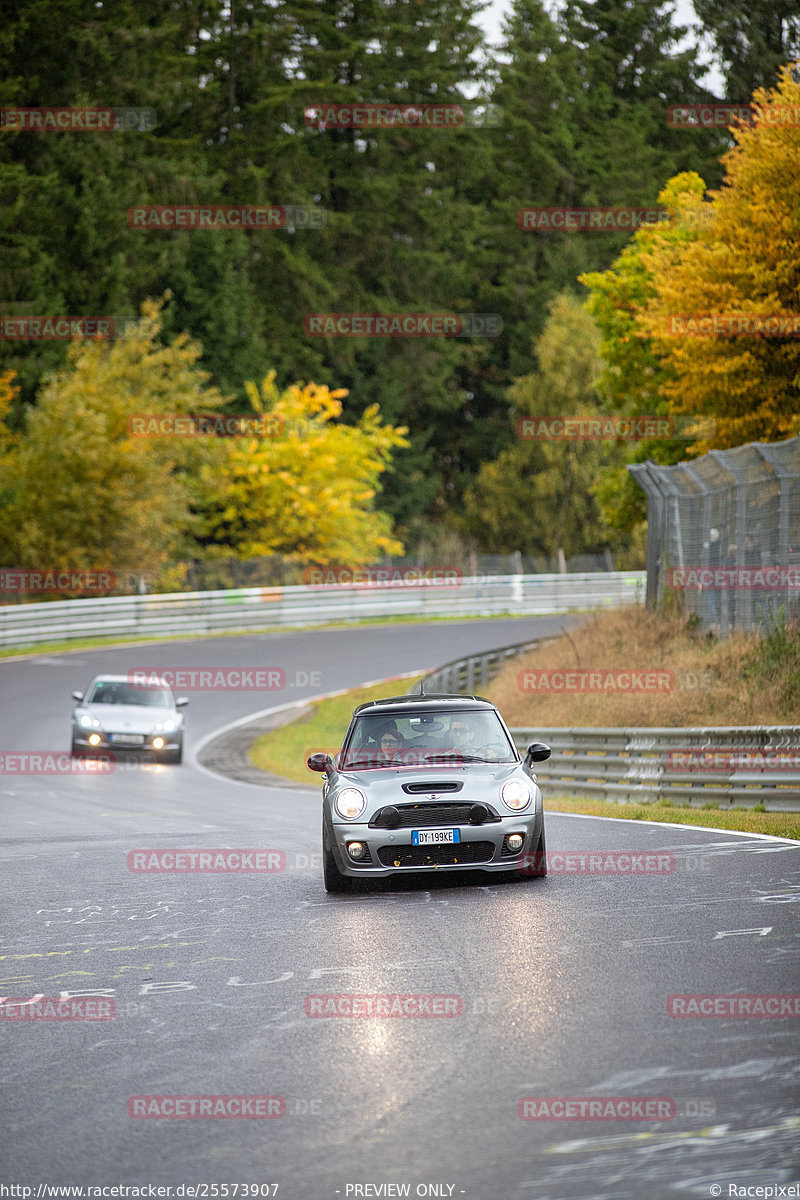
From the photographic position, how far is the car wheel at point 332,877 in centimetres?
1120

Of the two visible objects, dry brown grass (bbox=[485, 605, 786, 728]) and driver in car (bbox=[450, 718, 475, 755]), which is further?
dry brown grass (bbox=[485, 605, 786, 728])

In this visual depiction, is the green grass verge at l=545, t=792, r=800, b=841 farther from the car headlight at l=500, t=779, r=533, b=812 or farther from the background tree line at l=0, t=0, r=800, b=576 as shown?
the background tree line at l=0, t=0, r=800, b=576

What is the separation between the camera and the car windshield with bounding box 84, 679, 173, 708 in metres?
25.6

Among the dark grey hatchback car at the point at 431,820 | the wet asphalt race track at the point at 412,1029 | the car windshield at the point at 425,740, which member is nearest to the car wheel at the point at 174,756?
the wet asphalt race track at the point at 412,1029

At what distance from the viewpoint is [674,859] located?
12.4 m

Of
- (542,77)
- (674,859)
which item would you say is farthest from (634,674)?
(542,77)

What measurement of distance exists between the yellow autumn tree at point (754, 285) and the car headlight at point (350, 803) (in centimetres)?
1987

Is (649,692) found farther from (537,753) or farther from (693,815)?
(537,753)

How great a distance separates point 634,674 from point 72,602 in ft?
68.5

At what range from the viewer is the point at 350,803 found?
1115 cm

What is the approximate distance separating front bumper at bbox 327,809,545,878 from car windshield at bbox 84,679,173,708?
15105 mm

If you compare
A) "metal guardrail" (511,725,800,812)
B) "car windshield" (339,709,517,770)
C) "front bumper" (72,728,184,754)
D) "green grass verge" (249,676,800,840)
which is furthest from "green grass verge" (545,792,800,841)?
"front bumper" (72,728,184,754)

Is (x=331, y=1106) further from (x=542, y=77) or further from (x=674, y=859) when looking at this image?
(x=542, y=77)

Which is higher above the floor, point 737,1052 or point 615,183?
point 615,183
